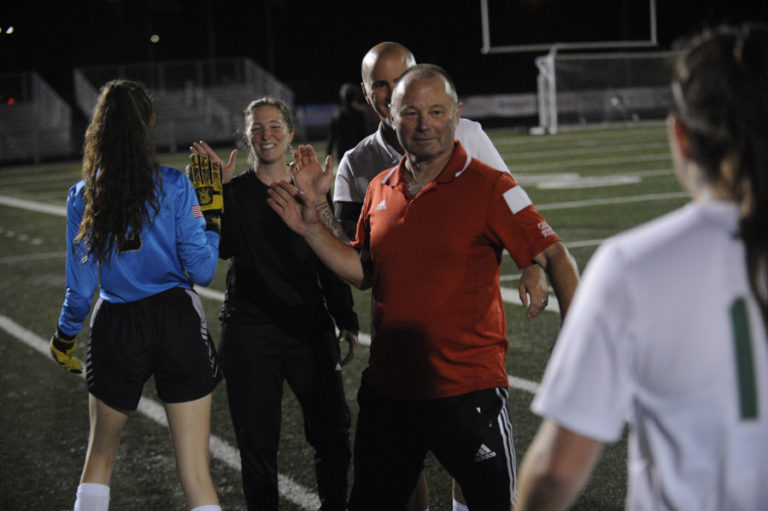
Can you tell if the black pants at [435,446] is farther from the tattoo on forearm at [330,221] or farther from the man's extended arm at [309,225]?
the tattoo on forearm at [330,221]

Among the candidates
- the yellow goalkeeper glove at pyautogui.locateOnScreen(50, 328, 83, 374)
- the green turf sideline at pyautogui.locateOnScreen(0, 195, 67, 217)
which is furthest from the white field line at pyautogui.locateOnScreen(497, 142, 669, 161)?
the yellow goalkeeper glove at pyautogui.locateOnScreen(50, 328, 83, 374)

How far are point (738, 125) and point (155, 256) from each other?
243 centimetres

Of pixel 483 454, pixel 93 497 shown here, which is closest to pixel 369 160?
pixel 483 454

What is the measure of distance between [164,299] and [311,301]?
2.38ft

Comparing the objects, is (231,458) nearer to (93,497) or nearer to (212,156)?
(93,497)

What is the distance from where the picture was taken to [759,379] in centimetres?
143

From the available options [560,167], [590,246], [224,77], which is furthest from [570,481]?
[224,77]

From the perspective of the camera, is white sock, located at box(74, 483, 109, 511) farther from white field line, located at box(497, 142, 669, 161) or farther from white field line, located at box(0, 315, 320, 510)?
white field line, located at box(497, 142, 669, 161)

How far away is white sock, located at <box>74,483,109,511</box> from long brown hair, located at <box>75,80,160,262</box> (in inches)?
32.3

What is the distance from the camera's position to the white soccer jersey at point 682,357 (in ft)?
4.68

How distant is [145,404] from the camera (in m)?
5.91

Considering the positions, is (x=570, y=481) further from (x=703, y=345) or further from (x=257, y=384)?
(x=257, y=384)

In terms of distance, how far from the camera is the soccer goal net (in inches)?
1334

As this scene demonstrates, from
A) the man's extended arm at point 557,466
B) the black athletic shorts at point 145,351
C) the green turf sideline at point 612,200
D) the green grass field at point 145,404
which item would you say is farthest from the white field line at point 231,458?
the green turf sideline at point 612,200
